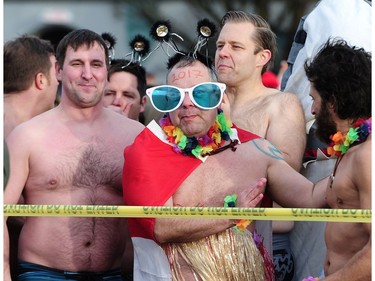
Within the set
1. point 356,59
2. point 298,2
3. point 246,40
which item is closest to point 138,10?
Result: point 298,2

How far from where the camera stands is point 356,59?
4.66 m

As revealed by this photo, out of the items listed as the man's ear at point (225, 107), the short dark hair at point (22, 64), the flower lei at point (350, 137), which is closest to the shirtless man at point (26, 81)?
the short dark hair at point (22, 64)

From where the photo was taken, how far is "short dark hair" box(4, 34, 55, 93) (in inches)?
231

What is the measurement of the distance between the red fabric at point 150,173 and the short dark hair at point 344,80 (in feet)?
2.37

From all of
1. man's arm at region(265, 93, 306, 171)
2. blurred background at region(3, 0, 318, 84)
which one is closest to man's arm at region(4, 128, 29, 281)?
man's arm at region(265, 93, 306, 171)

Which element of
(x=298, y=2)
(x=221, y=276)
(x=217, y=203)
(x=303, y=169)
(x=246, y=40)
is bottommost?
(x=221, y=276)

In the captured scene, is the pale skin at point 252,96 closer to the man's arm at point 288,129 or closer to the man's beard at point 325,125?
the man's arm at point 288,129

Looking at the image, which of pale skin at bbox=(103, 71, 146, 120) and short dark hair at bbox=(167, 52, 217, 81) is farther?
pale skin at bbox=(103, 71, 146, 120)

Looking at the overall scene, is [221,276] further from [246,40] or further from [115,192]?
[246,40]

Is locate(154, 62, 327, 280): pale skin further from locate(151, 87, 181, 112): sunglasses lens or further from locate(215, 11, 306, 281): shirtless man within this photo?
locate(215, 11, 306, 281): shirtless man

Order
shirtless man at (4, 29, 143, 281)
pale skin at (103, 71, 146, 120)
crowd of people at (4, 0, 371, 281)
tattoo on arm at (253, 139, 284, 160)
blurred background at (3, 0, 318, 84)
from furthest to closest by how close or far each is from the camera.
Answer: blurred background at (3, 0, 318, 84)
pale skin at (103, 71, 146, 120)
shirtless man at (4, 29, 143, 281)
tattoo on arm at (253, 139, 284, 160)
crowd of people at (4, 0, 371, 281)

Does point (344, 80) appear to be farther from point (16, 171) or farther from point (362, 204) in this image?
point (16, 171)

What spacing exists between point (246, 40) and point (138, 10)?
12.5 meters

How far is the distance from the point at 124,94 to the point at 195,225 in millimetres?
1749
